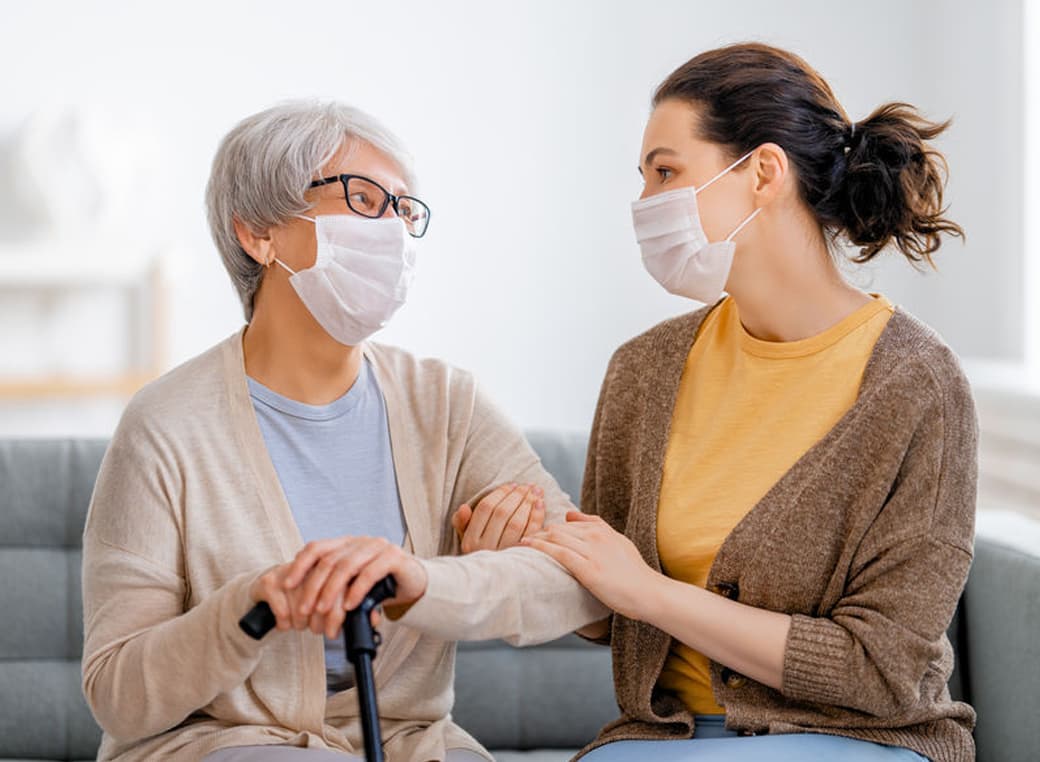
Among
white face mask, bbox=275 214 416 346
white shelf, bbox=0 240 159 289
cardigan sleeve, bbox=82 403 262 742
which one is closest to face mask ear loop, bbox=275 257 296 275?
white face mask, bbox=275 214 416 346

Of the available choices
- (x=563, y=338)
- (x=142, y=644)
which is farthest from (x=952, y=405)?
(x=563, y=338)

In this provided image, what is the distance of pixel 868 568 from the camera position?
1.55 m

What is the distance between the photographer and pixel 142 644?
1.50m

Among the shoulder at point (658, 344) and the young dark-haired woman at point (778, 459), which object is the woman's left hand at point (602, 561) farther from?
the shoulder at point (658, 344)

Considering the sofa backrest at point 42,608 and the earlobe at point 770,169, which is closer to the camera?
the earlobe at point 770,169

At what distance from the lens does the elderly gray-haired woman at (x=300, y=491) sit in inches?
59.8

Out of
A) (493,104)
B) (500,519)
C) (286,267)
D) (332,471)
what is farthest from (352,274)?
(493,104)

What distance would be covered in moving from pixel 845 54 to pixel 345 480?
2.39 m

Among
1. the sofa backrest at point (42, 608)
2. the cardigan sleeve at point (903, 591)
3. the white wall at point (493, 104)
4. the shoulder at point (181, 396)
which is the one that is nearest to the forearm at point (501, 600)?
the cardigan sleeve at point (903, 591)

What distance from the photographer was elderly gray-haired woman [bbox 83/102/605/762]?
Answer: 152cm

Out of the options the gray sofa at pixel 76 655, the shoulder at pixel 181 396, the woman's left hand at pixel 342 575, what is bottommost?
the gray sofa at pixel 76 655

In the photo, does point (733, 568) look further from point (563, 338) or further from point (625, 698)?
point (563, 338)

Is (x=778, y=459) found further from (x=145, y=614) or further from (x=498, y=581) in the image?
(x=145, y=614)

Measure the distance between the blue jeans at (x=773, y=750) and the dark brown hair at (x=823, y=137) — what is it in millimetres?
648
